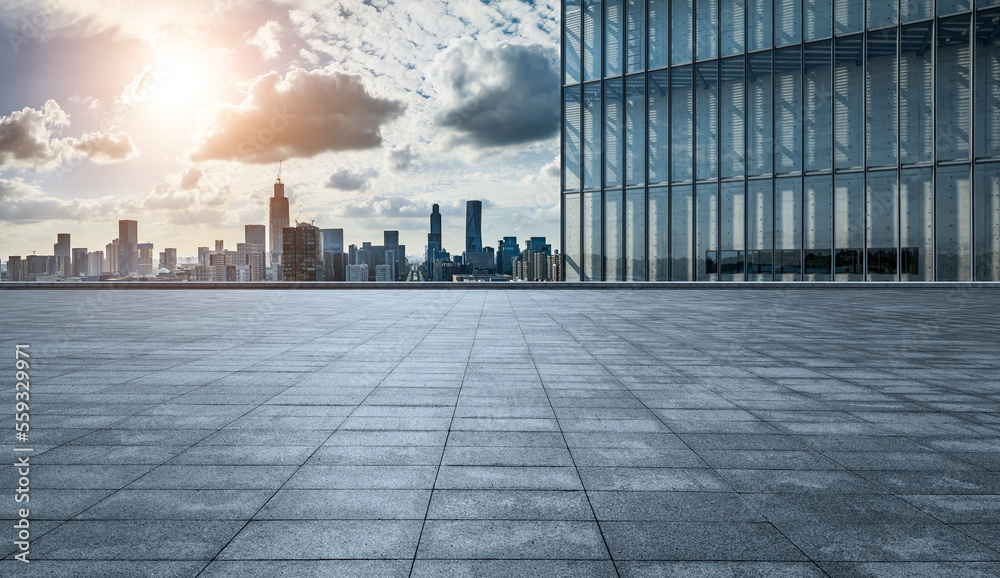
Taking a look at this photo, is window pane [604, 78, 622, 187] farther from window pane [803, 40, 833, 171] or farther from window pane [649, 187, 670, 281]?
window pane [803, 40, 833, 171]

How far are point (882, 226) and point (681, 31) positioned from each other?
14104 mm

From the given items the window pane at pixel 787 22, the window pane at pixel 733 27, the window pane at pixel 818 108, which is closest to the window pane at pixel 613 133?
the window pane at pixel 733 27

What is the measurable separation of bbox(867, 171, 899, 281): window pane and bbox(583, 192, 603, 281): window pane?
511 inches

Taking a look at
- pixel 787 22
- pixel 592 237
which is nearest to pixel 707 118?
pixel 787 22

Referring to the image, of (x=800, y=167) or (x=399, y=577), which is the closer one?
(x=399, y=577)

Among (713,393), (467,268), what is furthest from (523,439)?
(467,268)

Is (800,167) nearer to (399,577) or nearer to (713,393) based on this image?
(713,393)

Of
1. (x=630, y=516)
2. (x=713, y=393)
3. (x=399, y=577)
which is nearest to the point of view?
(x=399, y=577)

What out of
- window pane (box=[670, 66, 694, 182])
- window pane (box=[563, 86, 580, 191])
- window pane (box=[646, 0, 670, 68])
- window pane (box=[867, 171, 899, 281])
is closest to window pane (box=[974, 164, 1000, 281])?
window pane (box=[867, 171, 899, 281])

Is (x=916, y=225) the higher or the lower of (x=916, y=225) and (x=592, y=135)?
the lower

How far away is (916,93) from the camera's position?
88.0 ft

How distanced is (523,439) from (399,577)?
2194mm

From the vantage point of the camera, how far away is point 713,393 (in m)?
6.49

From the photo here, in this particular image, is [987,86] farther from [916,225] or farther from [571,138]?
[571,138]
